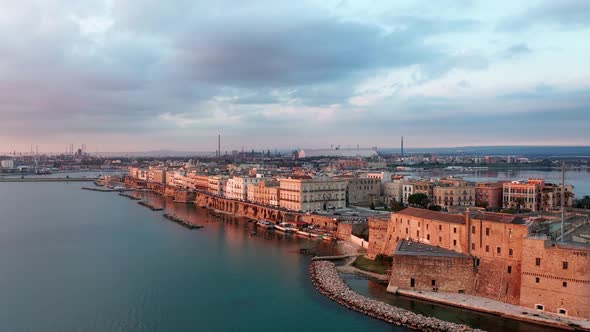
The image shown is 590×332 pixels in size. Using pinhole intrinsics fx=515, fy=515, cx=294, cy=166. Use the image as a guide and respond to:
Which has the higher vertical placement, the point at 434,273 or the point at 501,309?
the point at 434,273

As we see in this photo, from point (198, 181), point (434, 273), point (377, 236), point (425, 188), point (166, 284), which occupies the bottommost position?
point (166, 284)

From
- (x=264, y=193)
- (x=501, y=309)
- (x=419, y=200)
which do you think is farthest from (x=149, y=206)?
(x=501, y=309)

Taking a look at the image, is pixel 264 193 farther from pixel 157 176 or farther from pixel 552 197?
pixel 157 176

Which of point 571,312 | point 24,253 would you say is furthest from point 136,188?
point 571,312

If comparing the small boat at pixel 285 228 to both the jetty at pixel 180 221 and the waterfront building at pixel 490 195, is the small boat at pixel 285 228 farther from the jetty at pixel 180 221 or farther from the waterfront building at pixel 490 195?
the waterfront building at pixel 490 195

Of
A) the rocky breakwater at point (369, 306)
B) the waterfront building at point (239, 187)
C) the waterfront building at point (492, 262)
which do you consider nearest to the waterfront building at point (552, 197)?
the waterfront building at point (492, 262)

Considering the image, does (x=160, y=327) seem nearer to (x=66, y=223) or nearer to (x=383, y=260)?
(x=383, y=260)
